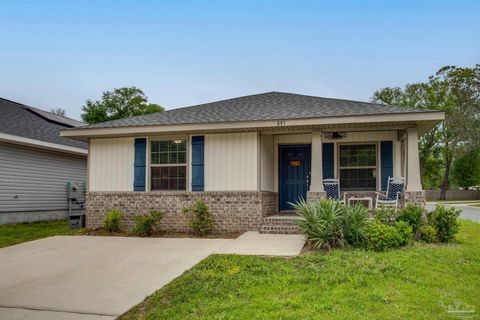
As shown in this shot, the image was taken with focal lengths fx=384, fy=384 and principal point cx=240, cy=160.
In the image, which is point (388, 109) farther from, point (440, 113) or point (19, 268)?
point (19, 268)

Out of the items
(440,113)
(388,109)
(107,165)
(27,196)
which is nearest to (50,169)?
(27,196)

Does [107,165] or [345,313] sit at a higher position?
[107,165]

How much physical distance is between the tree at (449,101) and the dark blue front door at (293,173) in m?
22.7

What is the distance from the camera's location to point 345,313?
154 inches

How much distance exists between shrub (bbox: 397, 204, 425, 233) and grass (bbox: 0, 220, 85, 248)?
26.9 ft

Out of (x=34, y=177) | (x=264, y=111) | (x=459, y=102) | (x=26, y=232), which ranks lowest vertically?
(x=26, y=232)

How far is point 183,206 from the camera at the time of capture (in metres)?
10.3

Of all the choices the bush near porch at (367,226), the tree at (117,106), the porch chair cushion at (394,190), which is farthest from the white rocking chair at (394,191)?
the tree at (117,106)

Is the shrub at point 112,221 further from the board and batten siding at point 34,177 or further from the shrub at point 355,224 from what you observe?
the shrub at point 355,224

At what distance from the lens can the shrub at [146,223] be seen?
969 centimetres

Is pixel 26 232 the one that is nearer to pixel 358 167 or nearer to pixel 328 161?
pixel 328 161

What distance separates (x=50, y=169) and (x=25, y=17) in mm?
5499

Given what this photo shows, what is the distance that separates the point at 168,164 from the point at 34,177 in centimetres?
620

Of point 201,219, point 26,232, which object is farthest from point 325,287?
point 26,232
